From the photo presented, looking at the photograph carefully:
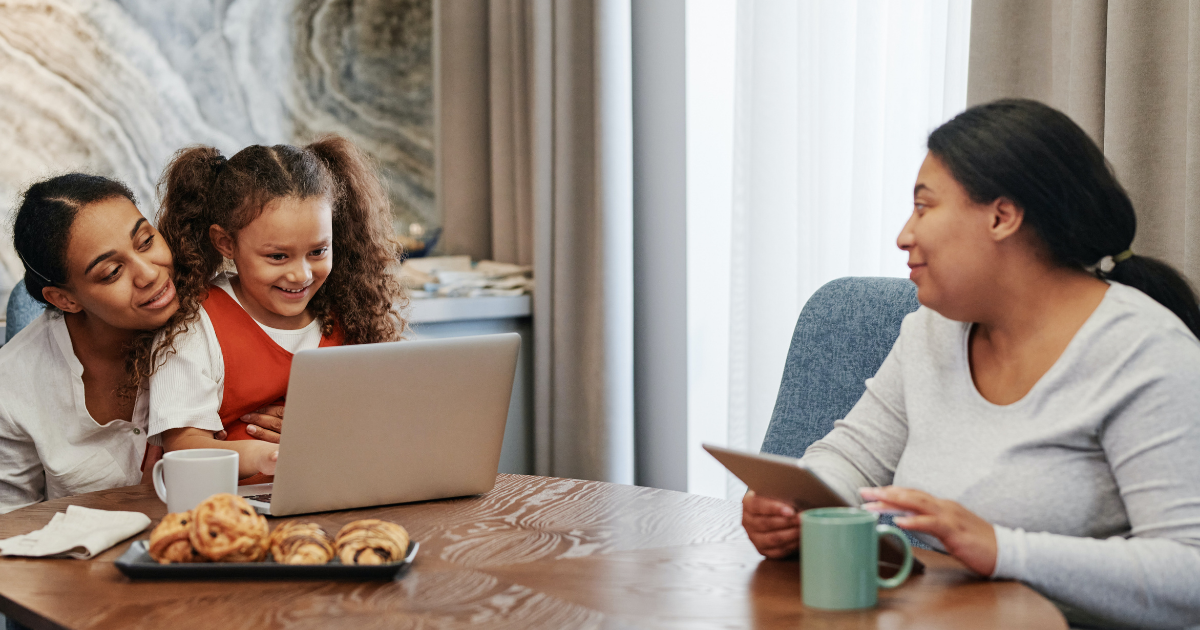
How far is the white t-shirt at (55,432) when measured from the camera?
1512 millimetres

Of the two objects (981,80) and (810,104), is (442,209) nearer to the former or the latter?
(810,104)

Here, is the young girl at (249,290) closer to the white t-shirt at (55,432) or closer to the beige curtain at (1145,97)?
the white t-shirt at (55,432)

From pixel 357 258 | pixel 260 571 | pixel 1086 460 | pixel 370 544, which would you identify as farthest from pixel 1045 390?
pixel 357 258

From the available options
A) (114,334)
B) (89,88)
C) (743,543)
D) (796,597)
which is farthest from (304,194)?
(89,88)

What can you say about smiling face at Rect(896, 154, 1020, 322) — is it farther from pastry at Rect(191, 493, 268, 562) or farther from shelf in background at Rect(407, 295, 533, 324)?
shelf in background at Rect(407, 295, 533, 324)

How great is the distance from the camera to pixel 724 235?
8.79 ft

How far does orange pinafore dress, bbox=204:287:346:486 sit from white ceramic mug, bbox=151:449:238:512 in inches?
15.1

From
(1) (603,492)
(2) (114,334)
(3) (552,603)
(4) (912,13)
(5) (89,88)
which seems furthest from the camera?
(5) (89,88)

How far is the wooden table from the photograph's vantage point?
2.87ft

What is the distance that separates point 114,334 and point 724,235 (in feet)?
5.05

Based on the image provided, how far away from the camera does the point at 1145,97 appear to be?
62.7 inches

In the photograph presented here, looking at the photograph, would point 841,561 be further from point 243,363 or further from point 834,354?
point 243,363

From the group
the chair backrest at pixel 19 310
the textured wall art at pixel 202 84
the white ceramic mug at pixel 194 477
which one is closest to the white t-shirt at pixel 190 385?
the white ceramic mug at pixel 194 477

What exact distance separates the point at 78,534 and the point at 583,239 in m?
1.83
